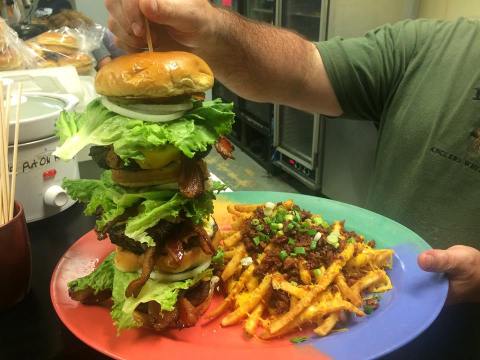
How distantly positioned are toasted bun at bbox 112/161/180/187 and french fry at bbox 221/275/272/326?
36 centimetres

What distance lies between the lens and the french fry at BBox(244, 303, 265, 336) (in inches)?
40.8

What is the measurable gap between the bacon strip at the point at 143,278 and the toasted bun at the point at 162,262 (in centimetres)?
4

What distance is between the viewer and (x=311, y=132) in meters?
4.17

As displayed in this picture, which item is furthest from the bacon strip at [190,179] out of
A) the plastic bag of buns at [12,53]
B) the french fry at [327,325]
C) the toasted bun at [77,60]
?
the toasted bun at [77,60]

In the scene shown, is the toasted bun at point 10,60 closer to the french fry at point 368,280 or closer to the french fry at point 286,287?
the french fry at point 286,287

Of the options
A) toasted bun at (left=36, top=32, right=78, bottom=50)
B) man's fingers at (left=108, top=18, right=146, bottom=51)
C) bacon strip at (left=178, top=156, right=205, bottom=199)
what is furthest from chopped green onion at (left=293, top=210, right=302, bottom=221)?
toasted bun at (left=36, top=32, right=78, bottom=50)

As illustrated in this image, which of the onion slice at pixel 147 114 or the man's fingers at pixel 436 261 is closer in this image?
the onion slice at pixel 147 114

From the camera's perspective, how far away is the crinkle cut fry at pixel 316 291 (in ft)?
3.34

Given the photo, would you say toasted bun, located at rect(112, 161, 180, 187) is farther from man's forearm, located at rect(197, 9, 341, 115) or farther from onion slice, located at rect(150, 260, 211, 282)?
man's forearm, located at rect(197, 9, 341, 115)

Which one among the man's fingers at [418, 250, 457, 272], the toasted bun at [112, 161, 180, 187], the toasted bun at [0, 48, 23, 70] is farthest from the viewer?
the toasted bun at [0, 48, 23, 70]

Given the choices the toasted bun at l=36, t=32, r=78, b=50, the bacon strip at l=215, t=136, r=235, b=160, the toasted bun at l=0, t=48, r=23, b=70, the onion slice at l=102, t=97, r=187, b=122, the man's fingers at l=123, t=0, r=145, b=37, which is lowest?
the toasted bun at l=36, t=32, r=78, b=50

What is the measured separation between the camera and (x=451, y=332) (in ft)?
4.66

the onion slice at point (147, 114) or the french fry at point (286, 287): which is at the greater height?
the onion slice at point (147, 114)

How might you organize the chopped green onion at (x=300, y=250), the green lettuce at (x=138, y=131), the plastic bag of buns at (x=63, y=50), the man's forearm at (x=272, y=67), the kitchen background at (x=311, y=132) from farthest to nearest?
the kitchen background at (x=311, y=132) → the plastic bag of buns at (x=63, y=50) → the man's forearm at (x=272, y=67) → the chopped green onion at (x=300, y=250) → the green lettuce at (x=138, y=131)
